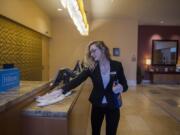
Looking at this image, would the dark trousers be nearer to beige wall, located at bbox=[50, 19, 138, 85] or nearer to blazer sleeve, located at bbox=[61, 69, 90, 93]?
blazer sleeve, located at bbox=[61, 69, 90, 93]

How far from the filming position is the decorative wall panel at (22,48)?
4.48 m

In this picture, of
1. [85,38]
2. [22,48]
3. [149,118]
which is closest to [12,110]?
[149,118]

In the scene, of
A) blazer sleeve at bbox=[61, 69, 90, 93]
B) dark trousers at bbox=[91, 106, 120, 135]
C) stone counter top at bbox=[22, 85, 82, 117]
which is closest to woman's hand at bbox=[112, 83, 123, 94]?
dark trousers at bbox=[91, 106, 120, 135]

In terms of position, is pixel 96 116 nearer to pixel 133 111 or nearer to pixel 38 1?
pixel 133 111

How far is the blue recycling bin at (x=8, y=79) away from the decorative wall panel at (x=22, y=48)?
271cm

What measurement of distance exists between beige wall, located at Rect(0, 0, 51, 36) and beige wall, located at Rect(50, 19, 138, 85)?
1.02 meters

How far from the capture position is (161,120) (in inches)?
167

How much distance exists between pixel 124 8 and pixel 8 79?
19.9 ft

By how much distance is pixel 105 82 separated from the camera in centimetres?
200

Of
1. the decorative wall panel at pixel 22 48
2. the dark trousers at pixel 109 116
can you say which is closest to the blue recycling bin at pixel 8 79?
the dark trousers at pixel 109 116

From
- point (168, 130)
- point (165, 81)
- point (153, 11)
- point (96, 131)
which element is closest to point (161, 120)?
point (168, 130)

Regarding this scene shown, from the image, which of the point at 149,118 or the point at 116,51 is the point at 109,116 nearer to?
the point at 149,118

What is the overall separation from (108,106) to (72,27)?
751 centimetres

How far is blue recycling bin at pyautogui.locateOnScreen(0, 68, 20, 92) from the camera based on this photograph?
1573 mm
